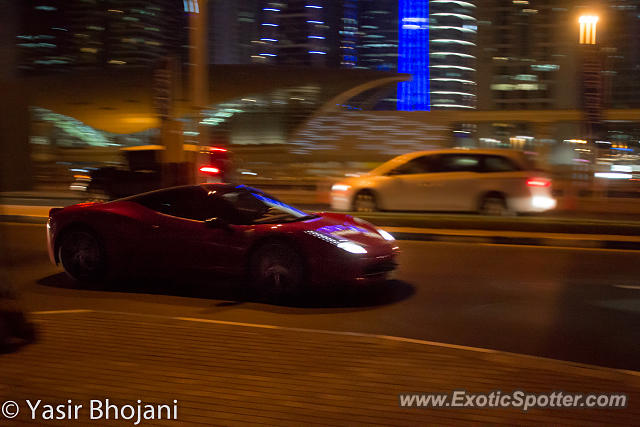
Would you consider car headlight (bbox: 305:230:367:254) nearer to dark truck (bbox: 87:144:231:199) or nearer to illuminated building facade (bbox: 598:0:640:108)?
dark truck (bbox: 87:144:231:199)

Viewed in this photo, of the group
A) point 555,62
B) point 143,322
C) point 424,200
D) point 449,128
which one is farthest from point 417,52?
point 143,322

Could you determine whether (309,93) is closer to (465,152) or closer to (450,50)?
(465,152)

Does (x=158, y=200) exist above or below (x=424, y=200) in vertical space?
above

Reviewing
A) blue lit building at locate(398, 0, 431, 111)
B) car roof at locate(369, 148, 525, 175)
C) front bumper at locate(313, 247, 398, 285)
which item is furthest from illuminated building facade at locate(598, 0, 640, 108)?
front bumper at locate(313, 247, 398, 285)

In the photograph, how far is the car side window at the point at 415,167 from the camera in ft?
52.5

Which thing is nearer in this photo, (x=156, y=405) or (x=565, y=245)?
(x=156, y=405)

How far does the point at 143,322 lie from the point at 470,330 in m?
2.96

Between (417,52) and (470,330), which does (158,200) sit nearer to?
(470,330)

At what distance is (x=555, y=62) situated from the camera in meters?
120

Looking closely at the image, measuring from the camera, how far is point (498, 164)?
15398 mm

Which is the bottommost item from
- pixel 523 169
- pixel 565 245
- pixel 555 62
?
pixel 565 245

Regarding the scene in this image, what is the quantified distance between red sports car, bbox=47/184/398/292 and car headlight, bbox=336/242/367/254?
0.01m

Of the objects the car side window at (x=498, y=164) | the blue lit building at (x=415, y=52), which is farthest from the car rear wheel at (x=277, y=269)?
the blue lit building at (x=415, y=52)

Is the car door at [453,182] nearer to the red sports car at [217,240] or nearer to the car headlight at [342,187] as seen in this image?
the car headlight at [342,187]
